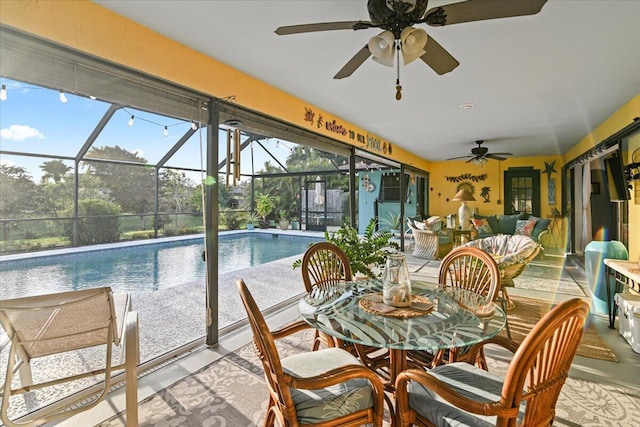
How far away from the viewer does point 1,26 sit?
162 centimetres

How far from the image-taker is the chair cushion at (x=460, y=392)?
4.10 feet

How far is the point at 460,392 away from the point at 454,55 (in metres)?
2.60

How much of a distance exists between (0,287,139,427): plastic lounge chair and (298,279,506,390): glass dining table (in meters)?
1.00

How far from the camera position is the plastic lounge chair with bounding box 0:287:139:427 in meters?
1.54

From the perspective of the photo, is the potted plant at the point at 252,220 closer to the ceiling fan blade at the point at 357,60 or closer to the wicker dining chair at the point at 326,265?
the wicker dining chair at the point at 326,265

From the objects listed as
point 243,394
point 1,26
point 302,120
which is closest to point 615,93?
point 302,120

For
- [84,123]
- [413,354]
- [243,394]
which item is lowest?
[243,394]

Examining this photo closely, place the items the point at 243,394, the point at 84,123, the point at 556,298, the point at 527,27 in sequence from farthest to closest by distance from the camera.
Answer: the point at 84,123 < the point at 556,298 < the point at 527,27 < the point at 243,394

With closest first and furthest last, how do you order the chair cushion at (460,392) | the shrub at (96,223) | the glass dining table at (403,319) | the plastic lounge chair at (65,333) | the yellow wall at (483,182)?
the chair cushion at (460,392) → the glass dining table at (403,319) → the plastic lounge chair at (65,333) → the shrub at (96,223) → the yellow wall at (483,182)

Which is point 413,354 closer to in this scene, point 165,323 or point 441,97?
point 165,323

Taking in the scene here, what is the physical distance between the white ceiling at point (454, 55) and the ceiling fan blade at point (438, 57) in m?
0.37

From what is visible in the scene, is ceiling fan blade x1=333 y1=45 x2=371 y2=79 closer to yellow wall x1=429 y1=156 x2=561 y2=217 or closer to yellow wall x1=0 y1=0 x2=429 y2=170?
yellow wall x1=0 y1=0 x2=429 y2=170

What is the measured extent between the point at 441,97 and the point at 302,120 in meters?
1.71

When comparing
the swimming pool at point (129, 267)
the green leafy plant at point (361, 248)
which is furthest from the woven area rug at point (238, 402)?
the swimming pool at point (129, 267)
